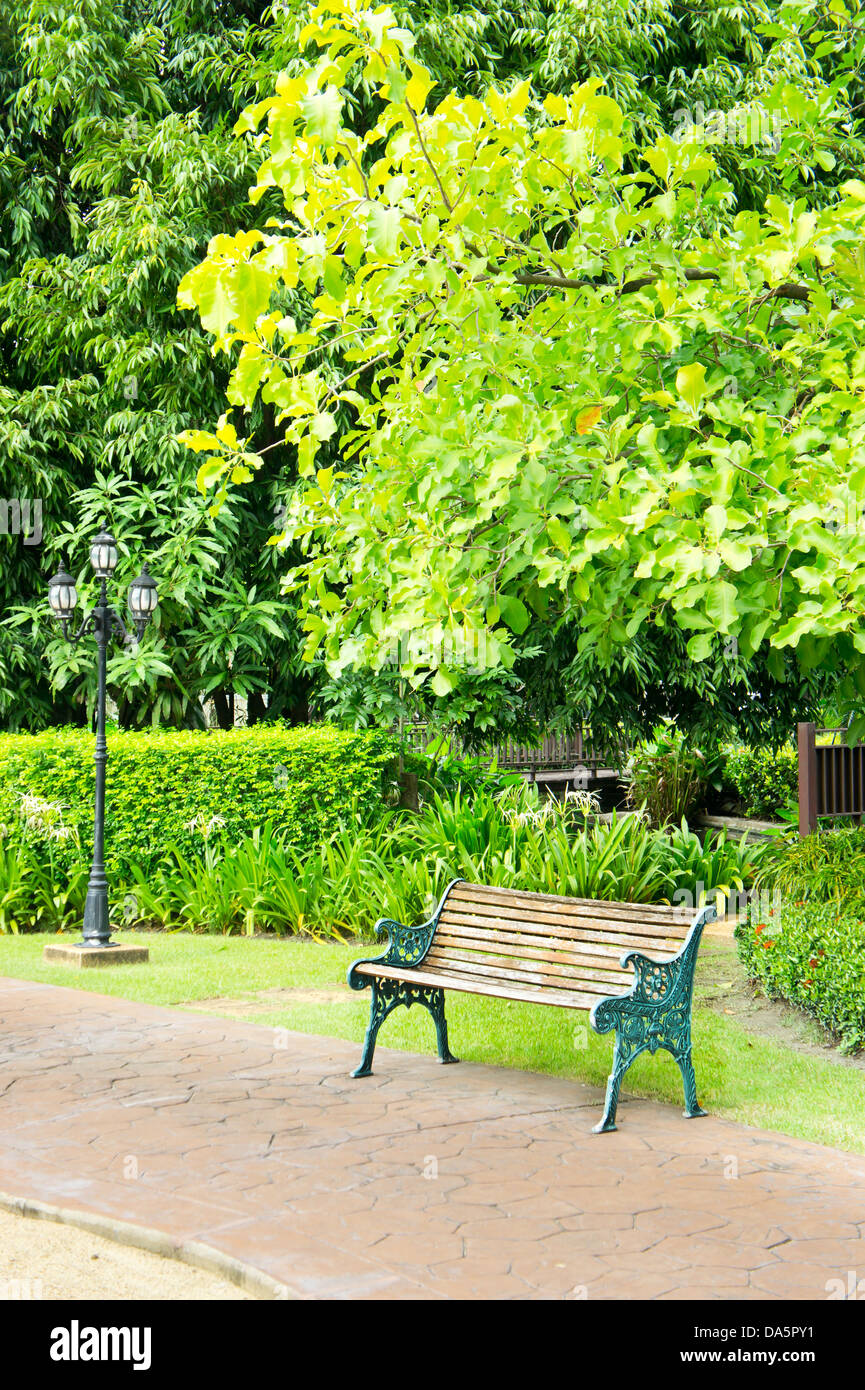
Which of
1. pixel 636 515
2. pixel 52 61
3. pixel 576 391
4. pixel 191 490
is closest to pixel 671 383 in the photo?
pixel 576 391

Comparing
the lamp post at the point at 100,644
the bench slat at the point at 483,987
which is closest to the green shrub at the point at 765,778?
the lamp post at the point at 100,644

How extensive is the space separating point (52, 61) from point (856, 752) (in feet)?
36.1

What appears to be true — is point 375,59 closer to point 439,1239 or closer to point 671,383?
point 671,383

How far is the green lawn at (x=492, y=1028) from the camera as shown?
21.5 ft

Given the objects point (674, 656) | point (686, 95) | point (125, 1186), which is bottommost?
point (125, 1186)

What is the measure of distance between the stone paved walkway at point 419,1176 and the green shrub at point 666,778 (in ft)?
28.8

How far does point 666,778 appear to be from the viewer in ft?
52.8

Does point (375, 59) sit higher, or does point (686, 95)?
point (686, 95)

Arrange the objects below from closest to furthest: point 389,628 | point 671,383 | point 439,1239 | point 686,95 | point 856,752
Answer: point 439,1239, point 389,628, point 671,383, point 856,752, point 686,95

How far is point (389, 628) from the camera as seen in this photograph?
18.5 feet

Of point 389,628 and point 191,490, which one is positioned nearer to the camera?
point 389,628

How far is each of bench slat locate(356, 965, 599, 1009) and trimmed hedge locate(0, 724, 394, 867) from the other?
571 centimetres

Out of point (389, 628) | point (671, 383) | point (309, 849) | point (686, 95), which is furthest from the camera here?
point (686, 95)

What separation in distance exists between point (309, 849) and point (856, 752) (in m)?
5.08
